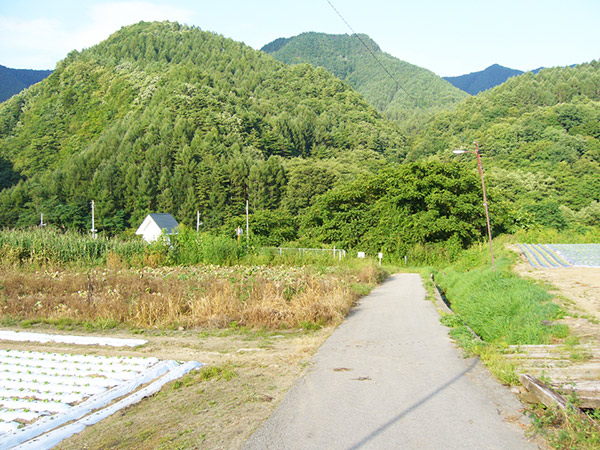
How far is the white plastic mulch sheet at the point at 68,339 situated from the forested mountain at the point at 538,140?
45912 millimetres

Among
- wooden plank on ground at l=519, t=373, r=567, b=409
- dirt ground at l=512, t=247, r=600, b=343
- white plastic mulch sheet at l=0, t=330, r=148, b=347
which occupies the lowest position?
white plastic mulch sheet at l=0, t=330, r=148, b=347

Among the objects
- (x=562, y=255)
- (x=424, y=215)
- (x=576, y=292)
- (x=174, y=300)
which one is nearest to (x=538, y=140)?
(x=424, y=215)

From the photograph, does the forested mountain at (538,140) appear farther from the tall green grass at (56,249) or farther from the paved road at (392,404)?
the paved road at (392,404)

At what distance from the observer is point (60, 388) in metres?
6.04

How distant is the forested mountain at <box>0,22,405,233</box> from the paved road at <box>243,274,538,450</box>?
53.6 meters

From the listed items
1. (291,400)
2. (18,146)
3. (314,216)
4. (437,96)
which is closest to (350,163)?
(314,216)

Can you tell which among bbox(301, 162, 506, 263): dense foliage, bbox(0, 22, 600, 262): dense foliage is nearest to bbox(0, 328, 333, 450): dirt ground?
bbox(0, 22, 600, 262): dense foliage

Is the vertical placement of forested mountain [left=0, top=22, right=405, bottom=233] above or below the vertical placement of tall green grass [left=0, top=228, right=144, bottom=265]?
above

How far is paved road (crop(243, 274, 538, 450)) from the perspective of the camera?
4.41m

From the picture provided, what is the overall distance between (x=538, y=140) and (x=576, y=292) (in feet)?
245

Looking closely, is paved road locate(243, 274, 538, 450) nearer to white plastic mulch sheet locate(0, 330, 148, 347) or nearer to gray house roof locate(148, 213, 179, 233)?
white plastic mulch sheet locate(0, 330, 148, 347)

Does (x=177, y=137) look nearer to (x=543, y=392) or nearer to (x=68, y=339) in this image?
(x=68, y=339)

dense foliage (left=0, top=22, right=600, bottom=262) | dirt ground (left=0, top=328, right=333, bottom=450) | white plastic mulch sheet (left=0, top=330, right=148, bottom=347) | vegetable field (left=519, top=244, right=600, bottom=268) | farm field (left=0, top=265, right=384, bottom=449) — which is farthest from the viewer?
dense foliage (left=0, top=22, right=600, bottom=262)

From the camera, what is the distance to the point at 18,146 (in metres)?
113
